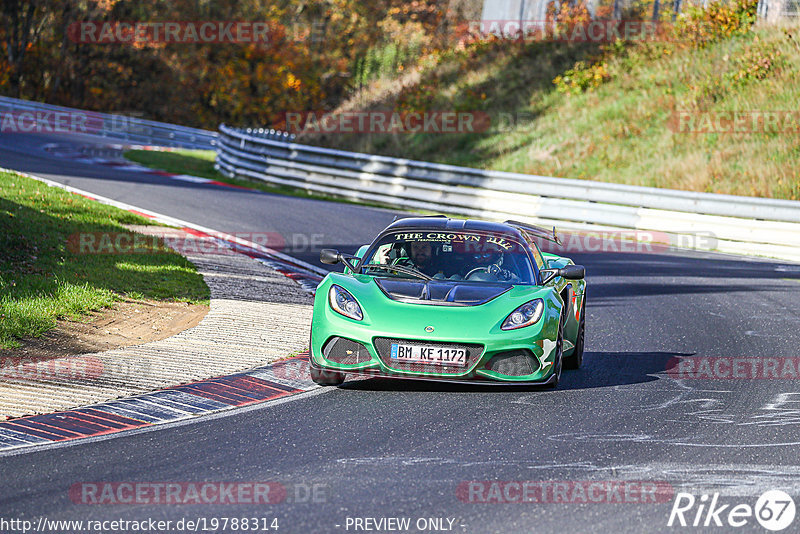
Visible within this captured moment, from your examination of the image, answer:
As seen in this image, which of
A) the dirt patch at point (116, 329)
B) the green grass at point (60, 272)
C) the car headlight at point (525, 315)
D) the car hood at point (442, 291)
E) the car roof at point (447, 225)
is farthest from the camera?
the green grass at point (60, 272)

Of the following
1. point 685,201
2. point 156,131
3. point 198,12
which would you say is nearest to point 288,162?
point 685,201

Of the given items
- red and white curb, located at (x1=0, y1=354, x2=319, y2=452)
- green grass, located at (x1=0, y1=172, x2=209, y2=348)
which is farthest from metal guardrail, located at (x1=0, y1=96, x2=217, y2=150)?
red and white curb, located at (x1=0, y1=354, x2=319, y2=452)

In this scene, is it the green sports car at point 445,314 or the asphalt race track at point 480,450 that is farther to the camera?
the green sports car at point 445,314

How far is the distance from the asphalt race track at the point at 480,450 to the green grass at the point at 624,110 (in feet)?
49.6

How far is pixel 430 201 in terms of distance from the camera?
25.2 meters

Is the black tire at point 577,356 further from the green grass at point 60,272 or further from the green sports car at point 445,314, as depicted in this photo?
the green grass at point 60,272

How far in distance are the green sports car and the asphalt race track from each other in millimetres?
272

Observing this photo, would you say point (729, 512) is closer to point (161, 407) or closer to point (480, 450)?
point (480, 450)

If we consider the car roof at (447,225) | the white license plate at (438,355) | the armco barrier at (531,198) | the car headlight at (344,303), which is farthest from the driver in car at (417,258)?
the armco barrier at (531,198)

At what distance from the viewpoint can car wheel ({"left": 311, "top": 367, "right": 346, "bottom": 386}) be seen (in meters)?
8.60

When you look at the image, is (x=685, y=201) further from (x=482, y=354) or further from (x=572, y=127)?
(x=482, y=354)

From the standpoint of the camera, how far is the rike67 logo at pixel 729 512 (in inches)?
213

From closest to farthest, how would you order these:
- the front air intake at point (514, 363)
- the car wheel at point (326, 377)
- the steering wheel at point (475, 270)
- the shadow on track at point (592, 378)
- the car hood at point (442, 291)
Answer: the front air intake at point (514, 363) < the car hood at point (442, 291) < the car wheel at point (326, 377) < the shadow on track at point (592, 378) < the steering wheel at point (475, 270)

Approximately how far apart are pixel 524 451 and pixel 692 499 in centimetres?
130
